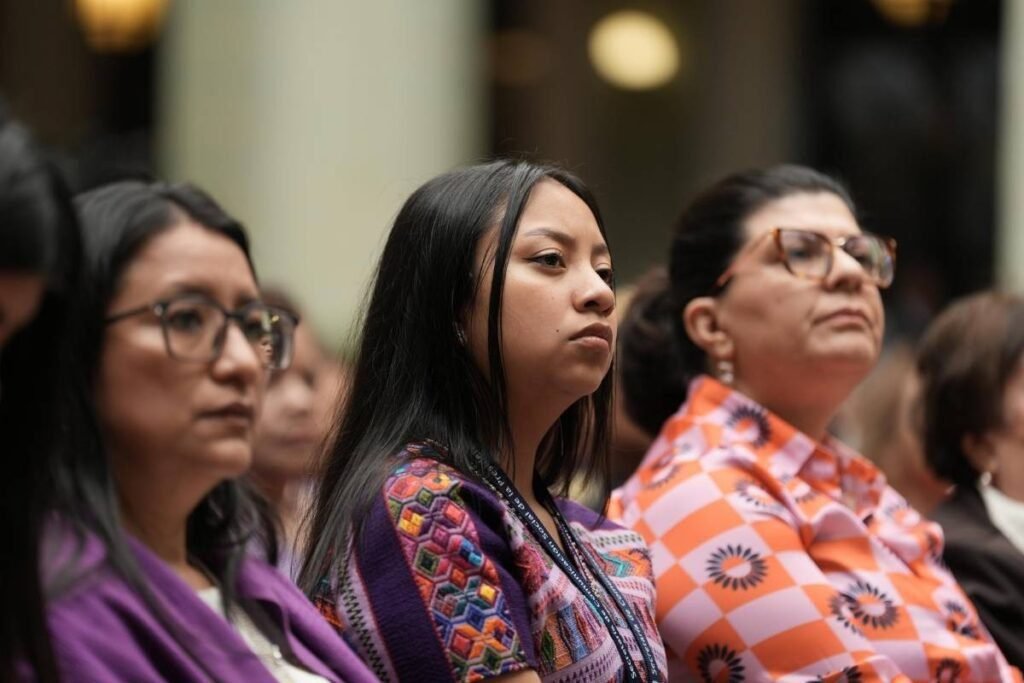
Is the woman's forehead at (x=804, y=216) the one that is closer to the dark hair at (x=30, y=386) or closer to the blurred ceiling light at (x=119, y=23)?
the dark hair at (x=30, y=386)

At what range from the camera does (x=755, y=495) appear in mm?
3391

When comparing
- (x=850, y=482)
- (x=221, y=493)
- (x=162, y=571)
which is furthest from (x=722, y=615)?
(x=162, y=571)

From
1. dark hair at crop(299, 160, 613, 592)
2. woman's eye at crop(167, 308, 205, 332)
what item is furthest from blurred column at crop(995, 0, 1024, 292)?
woman's eye at crop(167, 308, 205, 332)

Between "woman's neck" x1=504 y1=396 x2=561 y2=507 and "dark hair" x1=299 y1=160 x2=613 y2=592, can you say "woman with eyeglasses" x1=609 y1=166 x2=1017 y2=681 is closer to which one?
"woman's neck" x1=504 y1=396 x2=561 y2=507

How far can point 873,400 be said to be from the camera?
565 cm

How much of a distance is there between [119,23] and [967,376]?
970 centimetres

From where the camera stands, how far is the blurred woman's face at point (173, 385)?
7.77 ft

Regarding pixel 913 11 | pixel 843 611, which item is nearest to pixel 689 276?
pixel 843 611

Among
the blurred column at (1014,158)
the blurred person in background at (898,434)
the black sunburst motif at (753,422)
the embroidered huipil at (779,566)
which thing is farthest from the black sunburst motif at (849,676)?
the blurred column at (1014,158)

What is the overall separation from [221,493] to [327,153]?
6167 mm

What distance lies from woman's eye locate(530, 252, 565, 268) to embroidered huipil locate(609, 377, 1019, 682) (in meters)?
0.67

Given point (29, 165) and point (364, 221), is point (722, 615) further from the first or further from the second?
point (364, 221)

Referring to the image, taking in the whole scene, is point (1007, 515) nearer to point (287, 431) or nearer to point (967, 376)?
point (967, 376)

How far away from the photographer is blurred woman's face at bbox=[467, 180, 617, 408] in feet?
9.37
